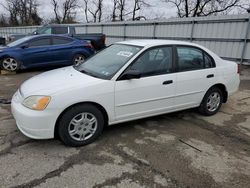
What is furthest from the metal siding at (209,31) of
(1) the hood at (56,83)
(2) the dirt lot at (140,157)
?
(1) the hood at (56,83)

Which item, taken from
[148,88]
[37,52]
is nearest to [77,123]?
[148,88]

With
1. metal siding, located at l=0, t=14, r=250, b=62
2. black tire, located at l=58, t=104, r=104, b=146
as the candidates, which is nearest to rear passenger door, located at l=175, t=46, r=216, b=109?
black tire, located at l=58, t=104, r=104, b=146

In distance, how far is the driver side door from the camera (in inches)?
146

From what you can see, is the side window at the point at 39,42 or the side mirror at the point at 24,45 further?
the side window at the point at 39,42

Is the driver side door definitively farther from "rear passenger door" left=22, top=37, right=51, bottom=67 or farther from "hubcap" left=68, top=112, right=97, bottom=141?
"rear passenger door" left=22, top=37, right=51, bottom=67

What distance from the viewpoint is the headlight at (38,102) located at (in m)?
3.21

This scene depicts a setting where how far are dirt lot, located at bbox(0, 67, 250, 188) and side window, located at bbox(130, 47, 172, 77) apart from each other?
101 centimetres

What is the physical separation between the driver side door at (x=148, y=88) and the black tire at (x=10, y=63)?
266 inches

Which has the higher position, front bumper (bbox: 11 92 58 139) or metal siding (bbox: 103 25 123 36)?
metal siding (bbox: 103 25 123 36)

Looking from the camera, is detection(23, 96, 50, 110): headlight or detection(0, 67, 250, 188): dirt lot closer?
detection(0, 67, 250, 188): dirt lot

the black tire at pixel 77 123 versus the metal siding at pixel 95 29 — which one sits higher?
the metal siding at pixel 95 29

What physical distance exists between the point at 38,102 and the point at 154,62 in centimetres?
195

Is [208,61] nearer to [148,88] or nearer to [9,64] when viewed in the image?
[148,88]

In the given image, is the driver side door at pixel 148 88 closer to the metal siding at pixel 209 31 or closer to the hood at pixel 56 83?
the hood at pixel 56 83
